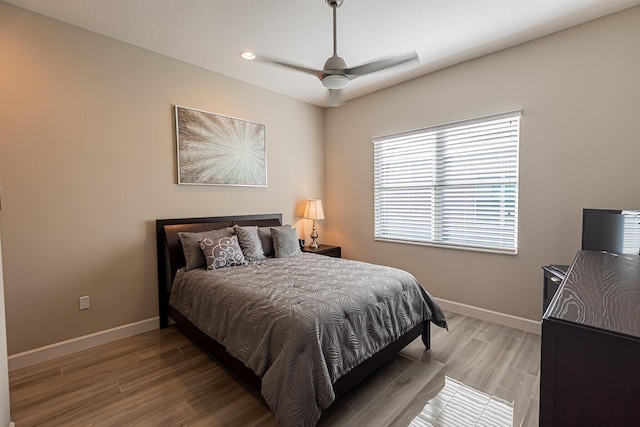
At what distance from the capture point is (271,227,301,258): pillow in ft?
11.1

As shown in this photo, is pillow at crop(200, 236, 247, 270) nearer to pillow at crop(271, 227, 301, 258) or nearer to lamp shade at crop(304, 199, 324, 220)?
pillow at crop(271, 227, 301, 258)

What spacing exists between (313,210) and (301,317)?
8.80 feet

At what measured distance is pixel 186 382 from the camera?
2152 millimetres

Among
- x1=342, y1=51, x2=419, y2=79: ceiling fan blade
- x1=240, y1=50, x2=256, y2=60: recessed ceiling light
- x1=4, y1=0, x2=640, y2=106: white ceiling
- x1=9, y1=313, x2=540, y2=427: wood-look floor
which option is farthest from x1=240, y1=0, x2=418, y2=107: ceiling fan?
x1=9, y1=313, x2=540, y2=427: wood-look floor

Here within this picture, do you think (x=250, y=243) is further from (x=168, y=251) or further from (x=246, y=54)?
(x=246, y=54)

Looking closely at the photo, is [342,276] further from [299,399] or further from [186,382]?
[186,382]

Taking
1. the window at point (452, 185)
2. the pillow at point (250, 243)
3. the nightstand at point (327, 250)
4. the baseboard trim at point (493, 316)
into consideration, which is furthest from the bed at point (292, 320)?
the window at point (452, 185)

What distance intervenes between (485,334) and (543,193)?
147 centimetres

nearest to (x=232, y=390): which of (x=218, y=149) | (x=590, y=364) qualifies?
(x=590, y=364)

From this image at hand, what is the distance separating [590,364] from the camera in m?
0.78

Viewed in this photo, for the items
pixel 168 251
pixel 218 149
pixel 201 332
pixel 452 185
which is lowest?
pixel 201 332

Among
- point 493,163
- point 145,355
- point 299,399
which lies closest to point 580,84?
point 493,163

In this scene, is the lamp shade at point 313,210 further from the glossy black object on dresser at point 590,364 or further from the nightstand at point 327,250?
the glossy black object on dresser at point 590,364

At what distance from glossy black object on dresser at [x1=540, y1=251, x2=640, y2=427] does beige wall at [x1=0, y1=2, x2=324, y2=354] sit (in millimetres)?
3282
